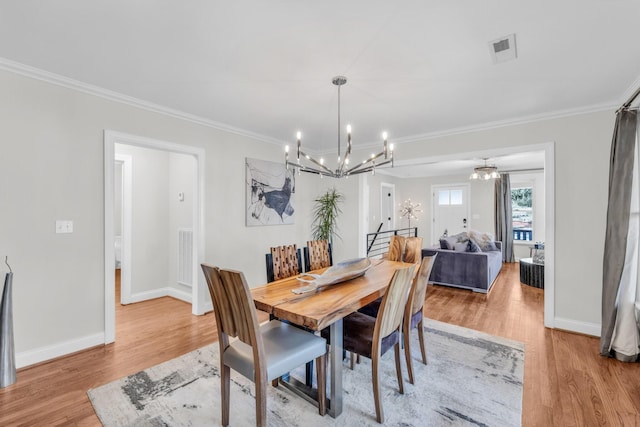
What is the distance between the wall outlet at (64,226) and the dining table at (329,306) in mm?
1866

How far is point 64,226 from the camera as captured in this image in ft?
8.61

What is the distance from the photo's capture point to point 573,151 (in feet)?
10.6

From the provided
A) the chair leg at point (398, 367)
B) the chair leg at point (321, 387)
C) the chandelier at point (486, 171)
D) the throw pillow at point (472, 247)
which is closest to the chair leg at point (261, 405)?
the chair leg at point (321, 387)

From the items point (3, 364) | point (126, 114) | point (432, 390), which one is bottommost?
point (432, 390)

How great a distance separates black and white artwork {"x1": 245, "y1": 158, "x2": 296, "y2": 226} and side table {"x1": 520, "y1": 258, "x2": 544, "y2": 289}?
4.18 m

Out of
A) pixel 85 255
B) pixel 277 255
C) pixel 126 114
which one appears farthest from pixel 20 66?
pixel 277 255

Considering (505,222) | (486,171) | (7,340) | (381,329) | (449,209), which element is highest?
(486,171)

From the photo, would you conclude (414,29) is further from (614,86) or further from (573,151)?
(573,151)

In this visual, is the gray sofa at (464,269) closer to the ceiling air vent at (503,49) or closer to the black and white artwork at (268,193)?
the black and white artwork at (268,193)

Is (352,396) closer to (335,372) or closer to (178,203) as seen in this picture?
(335,372)

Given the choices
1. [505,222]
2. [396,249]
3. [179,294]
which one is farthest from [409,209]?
[179,294]

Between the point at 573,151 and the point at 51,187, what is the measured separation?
17.0 ft

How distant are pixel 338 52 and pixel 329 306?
68.7 inches

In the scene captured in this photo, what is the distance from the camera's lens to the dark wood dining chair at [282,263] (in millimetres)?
2689
